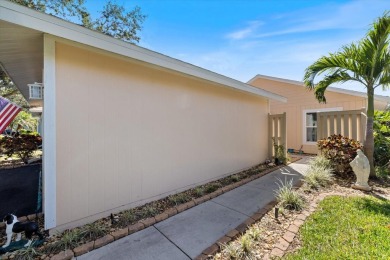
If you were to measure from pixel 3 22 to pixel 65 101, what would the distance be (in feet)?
3.93

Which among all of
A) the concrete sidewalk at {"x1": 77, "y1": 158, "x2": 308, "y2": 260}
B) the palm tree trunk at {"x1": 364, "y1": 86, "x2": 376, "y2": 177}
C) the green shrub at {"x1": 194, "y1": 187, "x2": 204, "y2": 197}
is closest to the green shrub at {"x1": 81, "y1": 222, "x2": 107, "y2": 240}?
the concrete sidewalk at {"x1": 77, "y1": 158, "x2": 308, "y2": 260}

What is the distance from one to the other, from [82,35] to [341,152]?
7430mm

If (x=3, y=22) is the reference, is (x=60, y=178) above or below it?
below

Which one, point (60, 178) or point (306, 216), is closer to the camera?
point (60, 178)

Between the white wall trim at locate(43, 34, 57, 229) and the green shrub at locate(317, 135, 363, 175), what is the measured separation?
743 centimetres

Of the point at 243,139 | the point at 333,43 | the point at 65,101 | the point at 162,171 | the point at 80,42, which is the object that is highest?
the point at 333,43

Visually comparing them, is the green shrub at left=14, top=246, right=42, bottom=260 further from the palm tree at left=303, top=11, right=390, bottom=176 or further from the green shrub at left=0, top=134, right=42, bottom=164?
the palm tree at left=303, top=11, right=390, bottom=176

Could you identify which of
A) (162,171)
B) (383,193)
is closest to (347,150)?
(383,193)

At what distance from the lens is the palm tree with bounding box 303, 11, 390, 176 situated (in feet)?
17.1

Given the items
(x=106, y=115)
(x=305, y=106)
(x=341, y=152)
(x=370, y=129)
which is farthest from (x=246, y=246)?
(x=305, y=106)

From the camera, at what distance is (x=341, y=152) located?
6.28m

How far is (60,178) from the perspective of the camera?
3234 millimetres

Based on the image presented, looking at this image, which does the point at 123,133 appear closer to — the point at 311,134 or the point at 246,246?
the point at 246,246

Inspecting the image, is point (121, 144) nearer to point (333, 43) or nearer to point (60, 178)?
point (60, 178)
